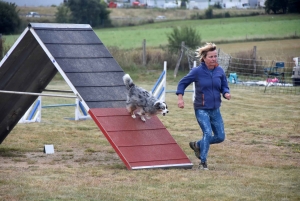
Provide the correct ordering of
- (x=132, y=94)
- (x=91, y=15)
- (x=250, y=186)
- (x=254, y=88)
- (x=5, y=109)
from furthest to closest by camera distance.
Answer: (x=91, y=15) → (x=254, y=88) → (x=5, y=109) → (x=132, y=94) → (x=250, y=186)

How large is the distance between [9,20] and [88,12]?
959cm

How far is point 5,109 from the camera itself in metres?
8.75

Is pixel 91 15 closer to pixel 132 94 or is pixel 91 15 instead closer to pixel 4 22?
pixel 4 22

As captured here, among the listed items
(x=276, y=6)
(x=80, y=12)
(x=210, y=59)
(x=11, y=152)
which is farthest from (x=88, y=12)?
(x=210, y=59)

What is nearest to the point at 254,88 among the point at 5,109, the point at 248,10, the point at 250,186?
the point at 5,109

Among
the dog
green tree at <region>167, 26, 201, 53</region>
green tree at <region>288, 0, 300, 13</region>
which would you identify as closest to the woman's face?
the dog

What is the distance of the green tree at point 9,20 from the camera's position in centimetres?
3030

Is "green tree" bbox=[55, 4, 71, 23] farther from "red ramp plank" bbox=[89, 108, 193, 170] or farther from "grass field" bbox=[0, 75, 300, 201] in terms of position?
"red ramp plank" bbox=[89, 108, 193, 170]

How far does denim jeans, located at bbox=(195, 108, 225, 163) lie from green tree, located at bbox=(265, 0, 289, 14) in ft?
80.8

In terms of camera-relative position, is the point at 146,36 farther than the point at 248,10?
No

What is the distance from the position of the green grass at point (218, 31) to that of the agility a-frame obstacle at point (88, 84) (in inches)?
997

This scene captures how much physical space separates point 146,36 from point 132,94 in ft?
111

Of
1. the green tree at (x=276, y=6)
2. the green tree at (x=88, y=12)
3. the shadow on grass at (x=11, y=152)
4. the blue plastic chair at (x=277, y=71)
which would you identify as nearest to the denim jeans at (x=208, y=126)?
the shadow on grass at (x=11, y=152)

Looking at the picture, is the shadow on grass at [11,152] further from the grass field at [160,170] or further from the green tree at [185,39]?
the green tree at [185,39]
